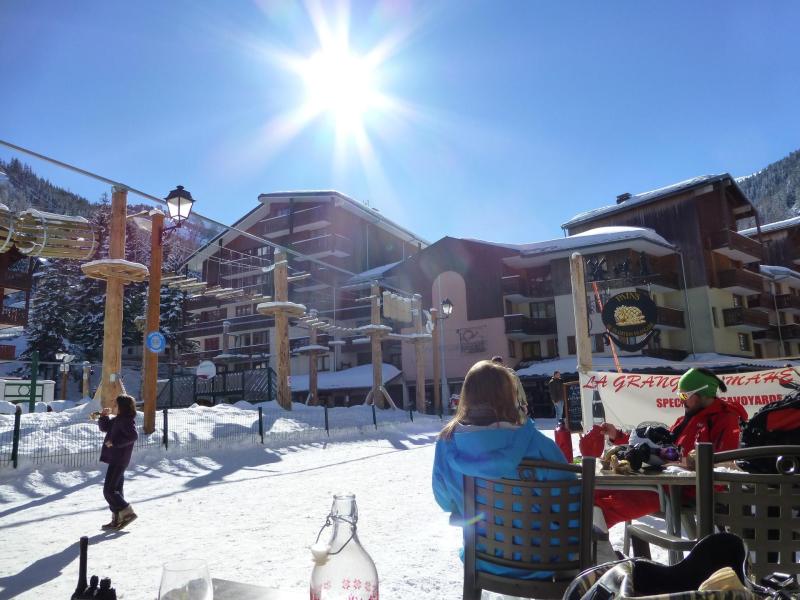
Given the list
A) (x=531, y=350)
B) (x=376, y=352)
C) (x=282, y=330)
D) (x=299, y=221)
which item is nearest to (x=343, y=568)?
(x=282, y=330)

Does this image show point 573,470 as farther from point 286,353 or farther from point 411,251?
point 411,251

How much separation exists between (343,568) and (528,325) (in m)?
36.4

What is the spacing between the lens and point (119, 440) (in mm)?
7148

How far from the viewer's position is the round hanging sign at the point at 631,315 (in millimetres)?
10547

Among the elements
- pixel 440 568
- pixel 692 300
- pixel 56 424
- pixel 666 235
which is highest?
pixel 666 235

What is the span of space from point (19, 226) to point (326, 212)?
3725 cm

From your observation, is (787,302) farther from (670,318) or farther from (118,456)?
(118,456)

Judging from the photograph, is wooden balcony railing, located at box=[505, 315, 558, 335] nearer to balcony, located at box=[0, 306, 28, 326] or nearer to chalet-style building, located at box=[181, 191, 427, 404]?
chalet-style building, located at box=[181, 191, 427, 404]

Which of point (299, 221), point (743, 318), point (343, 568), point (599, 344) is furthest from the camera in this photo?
point (299, 221)

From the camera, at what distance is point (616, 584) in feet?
3.41

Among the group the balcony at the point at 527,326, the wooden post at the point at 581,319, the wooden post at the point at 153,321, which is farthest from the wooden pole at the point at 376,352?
the wooden post at the point at 581,319

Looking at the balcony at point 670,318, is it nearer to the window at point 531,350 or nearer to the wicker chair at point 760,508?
the window at point 531,350

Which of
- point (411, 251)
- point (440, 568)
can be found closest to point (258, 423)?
point (440, 568)

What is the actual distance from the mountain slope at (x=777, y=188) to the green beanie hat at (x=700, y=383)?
111339 mm
